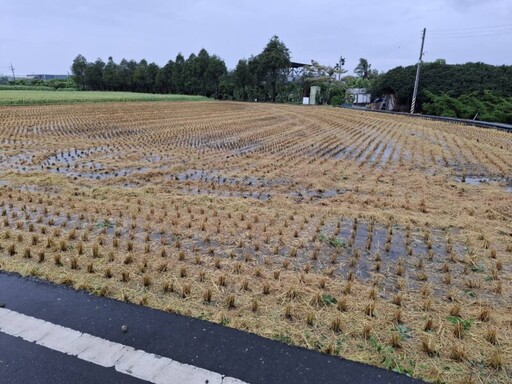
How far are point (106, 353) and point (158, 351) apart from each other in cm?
33

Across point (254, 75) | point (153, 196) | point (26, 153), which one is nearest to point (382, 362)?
point (153, 196)

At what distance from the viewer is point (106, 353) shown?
2312 millimetres

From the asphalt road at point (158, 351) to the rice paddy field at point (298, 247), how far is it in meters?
0.12

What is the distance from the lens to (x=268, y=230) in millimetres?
4477

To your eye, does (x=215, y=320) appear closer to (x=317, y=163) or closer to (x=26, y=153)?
(x=317, y=163)

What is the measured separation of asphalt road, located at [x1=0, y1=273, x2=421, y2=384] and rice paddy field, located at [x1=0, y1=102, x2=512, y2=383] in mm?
118

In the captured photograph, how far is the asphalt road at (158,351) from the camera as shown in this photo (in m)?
2.14

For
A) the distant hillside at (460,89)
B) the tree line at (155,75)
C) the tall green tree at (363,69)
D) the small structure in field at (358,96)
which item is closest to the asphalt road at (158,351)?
the distant hillside at (460,89)

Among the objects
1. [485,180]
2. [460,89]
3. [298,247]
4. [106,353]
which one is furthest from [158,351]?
[460,89]

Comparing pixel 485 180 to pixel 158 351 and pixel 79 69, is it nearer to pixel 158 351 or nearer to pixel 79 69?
pixel 158 351

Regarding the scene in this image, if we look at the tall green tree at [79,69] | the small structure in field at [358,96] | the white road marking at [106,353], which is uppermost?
A: the tall green tree at [79,69]

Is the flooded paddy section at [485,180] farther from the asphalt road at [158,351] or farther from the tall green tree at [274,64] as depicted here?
the tall green tree at [274,64]

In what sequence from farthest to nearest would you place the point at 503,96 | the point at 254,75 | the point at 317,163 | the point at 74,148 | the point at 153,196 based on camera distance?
the point at 254,75, the point at 503,96, the point at 74,148, the point at 317,163, the point at 153,196

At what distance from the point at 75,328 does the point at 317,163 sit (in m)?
7.25
